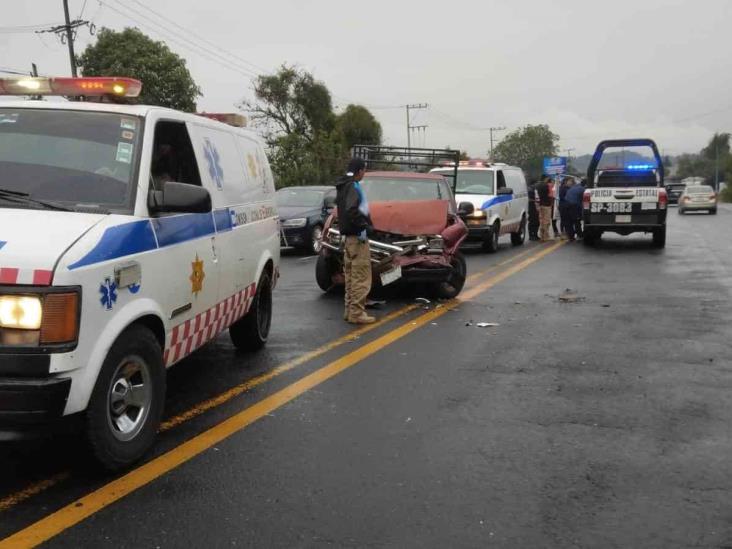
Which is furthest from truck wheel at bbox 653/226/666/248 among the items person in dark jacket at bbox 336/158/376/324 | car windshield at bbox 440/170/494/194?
person in dark jacket at bbox 336/158/376/324

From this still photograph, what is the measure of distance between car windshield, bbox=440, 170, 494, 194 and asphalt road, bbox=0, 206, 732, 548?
393 inches

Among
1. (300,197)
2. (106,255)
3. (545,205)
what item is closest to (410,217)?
(106,255)

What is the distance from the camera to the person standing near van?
20.7 metres

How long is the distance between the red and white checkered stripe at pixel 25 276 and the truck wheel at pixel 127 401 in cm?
56

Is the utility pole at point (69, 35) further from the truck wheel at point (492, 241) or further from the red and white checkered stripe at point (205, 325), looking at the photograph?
the red and white checkered stripe at point (205, 325)

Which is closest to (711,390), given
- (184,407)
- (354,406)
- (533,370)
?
(533,370)

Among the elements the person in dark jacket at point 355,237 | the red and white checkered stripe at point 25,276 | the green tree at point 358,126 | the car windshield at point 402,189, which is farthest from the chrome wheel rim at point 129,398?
the green tree at point 358,126

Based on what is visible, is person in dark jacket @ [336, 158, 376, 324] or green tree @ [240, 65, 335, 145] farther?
green tree @ [240, 65, 335, 145]

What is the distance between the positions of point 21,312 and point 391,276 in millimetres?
6403

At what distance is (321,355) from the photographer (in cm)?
686

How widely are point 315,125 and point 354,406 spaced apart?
48.4m

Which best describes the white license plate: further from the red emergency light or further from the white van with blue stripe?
the white van with blue stripe

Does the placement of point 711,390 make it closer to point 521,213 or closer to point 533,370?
point 533,370

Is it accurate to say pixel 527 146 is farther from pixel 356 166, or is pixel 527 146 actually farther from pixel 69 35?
pixel 356 166
